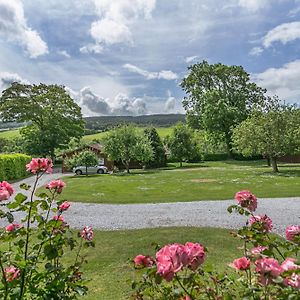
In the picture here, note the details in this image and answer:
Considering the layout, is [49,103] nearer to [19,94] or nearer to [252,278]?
[19,94]

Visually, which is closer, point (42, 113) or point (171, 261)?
point (171, 261)

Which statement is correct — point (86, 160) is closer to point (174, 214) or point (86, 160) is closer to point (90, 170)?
point (90, 170)

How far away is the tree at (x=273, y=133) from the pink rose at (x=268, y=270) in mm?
25820

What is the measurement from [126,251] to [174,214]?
441 centimetres

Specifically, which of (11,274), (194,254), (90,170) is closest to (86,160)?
(90,170)

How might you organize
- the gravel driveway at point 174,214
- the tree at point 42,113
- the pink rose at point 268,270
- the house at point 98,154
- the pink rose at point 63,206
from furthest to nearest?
the tree at point 42,113, the house at point 98,154, the gravel driveway at point 174,214, the pink rose at point 63,206, the pink rose at point 268,270

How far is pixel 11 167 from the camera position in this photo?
1081 inches

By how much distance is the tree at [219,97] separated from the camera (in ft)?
148

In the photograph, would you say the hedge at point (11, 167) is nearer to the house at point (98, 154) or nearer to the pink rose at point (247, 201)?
Answer: the house at point (98, 154)

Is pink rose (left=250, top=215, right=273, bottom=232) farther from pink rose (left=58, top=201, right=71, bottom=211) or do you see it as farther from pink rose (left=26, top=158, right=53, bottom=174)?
pink rose (left=26, top=158, right=53, bottom=174)

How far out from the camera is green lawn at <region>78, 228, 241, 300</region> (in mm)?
5445

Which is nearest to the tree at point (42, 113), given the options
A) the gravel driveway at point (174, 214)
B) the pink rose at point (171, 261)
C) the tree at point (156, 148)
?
the tree at point (156, 148)

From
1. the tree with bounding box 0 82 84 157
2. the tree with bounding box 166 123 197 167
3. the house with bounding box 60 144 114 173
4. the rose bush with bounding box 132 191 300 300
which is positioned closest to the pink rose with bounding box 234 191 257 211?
the rose bush with bounding box 132 191 300 300

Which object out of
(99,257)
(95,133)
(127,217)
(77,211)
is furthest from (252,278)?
(95,133)
